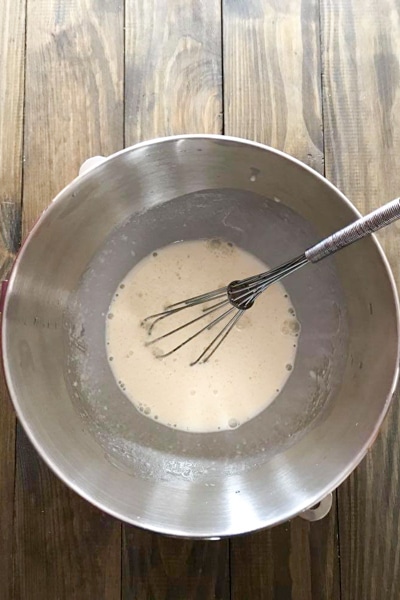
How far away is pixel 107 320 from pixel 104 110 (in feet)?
0.96

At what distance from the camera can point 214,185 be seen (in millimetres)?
847

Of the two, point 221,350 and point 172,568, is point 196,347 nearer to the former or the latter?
point 221,350

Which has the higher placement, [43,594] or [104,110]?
[104,110]

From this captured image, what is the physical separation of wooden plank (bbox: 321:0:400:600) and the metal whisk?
208 millimetres

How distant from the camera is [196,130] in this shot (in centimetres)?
92

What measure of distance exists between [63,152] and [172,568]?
0.58 m

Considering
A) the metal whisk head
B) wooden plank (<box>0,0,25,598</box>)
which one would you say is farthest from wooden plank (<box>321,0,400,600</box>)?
wooden plank (<box>0,0,25,598</box>)

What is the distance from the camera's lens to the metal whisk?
0.58m

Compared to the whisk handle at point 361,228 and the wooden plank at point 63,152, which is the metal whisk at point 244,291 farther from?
the wooden plank at point 63,152

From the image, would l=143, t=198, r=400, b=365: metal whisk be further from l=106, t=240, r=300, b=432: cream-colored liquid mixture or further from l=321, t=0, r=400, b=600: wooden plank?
l=321, t=0, r=400, b=600: wooden plank

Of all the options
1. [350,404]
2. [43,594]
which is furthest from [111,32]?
[43,594]

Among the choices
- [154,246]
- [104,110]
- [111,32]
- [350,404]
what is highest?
[111,32]

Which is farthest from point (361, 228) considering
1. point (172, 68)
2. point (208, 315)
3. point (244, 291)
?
point (172, 68)

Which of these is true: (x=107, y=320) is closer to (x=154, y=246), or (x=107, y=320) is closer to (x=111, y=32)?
(x=154, y=246)
